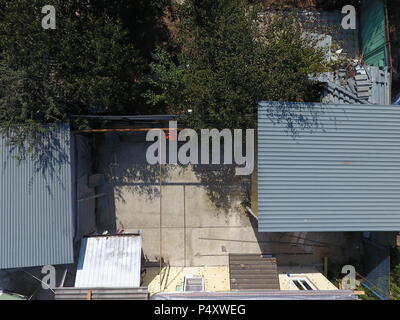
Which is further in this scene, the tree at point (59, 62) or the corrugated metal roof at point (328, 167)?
the corrugated metal roof at point (328, 167)

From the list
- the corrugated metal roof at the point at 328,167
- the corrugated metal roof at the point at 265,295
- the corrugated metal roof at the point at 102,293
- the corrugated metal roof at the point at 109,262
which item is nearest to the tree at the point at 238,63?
the corrugated metal roof at the point at 328,167

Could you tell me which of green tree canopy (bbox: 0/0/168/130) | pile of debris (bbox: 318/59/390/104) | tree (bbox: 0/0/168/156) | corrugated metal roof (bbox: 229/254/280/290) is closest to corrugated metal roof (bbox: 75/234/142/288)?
corrugated metal roof (bbox: 229/254/280/290)

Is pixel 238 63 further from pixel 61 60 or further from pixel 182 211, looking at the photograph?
pixel 182 211

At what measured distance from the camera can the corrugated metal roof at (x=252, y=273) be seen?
9.62 metres

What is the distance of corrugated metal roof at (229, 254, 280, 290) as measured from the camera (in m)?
9.62

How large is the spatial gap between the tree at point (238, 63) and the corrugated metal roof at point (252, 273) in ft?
14.9

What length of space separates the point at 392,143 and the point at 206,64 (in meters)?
6.06

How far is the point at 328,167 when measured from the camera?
9.03 meters

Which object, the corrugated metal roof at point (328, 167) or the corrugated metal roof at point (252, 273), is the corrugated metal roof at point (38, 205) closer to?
the corrugated metal roof at point (252, 273)

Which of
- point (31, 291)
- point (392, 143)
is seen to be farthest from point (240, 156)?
point (31, 291)

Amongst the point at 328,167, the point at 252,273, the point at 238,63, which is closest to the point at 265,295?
the point at 252,273

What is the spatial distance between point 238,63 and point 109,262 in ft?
24.1

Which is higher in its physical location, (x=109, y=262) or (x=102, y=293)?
(x=109, y=262)

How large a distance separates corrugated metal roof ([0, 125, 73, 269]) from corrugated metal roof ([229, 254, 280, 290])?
511 cm
